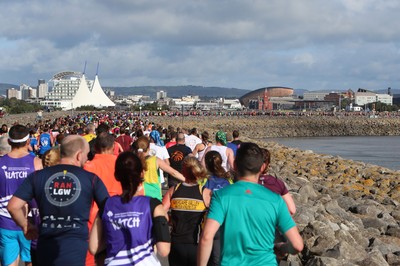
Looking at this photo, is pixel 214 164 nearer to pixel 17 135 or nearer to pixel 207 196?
pixel 207 196

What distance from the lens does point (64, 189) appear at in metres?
4.43

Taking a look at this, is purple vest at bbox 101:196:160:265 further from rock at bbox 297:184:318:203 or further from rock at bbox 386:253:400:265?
rock at bbox 297:184:318:203

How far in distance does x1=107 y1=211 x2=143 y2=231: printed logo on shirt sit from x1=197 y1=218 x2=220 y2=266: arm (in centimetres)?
43

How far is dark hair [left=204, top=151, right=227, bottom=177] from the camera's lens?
6195 millimetres

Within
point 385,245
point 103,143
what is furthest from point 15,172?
point 385,245

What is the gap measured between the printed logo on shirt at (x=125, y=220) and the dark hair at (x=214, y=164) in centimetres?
213

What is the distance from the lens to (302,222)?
10.4m

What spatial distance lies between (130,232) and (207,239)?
50cm

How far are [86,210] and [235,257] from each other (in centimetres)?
114

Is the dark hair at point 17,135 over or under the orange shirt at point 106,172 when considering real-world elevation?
over

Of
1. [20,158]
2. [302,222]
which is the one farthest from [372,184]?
[20,158]

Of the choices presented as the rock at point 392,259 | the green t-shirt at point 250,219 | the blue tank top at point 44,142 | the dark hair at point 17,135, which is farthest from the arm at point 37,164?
the blue tank top at point 44,142

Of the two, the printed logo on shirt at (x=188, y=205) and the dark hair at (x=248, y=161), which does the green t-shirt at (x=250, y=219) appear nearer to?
the dark hair at (x=248, y=161)

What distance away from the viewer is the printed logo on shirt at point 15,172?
5.82 metres
